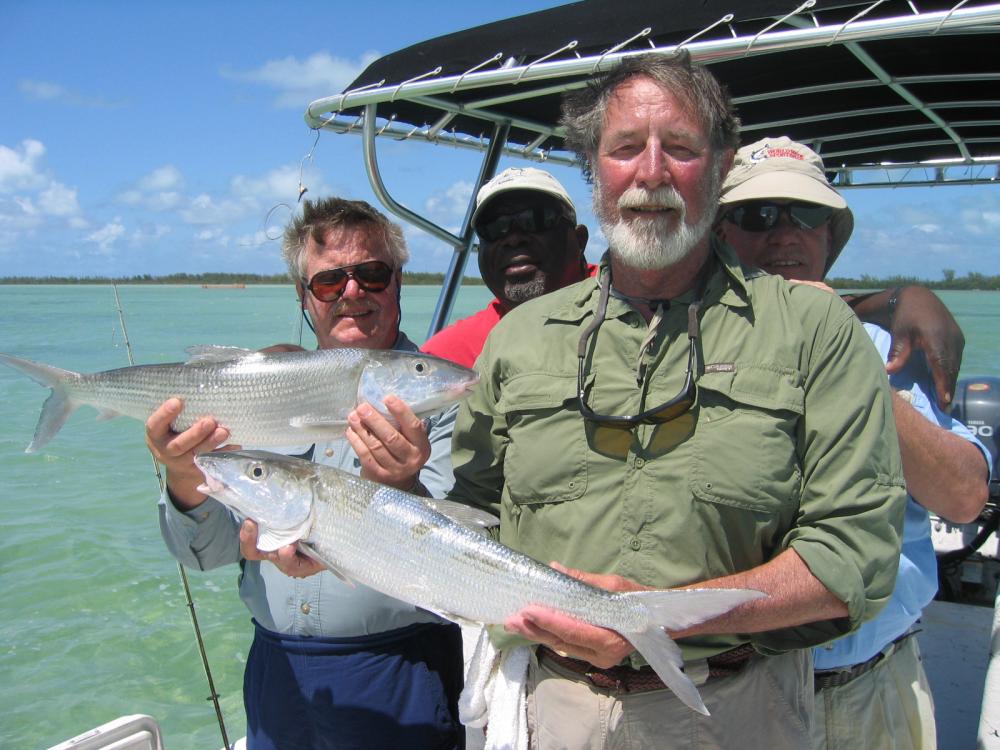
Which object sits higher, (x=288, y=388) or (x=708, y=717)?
(x=288, y=388)

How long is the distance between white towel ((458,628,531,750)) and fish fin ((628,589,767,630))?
67 cm

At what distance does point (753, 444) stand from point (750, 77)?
3.23m

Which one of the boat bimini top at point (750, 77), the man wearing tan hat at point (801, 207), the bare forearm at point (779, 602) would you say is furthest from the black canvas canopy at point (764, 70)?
the bare forearm at point (779, 602)

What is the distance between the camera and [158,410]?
282 centimetres

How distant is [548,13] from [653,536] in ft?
9.86

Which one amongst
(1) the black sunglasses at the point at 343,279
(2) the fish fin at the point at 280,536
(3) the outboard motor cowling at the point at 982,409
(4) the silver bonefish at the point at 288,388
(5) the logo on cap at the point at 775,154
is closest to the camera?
(2) the fish fin at the point at 280,536

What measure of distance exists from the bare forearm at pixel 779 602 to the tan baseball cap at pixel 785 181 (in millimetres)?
1559

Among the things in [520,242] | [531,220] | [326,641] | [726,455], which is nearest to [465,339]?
[520,242]

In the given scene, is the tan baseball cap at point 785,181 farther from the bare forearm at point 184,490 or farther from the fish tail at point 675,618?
the bare forearm at point 184,490

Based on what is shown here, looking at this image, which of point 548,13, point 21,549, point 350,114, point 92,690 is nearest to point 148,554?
point 21,549

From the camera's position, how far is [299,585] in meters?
3.02

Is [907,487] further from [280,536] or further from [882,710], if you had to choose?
[280,536]

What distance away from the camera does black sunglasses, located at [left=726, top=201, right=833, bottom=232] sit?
10.5 ft

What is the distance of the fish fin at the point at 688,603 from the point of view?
1.97 m
